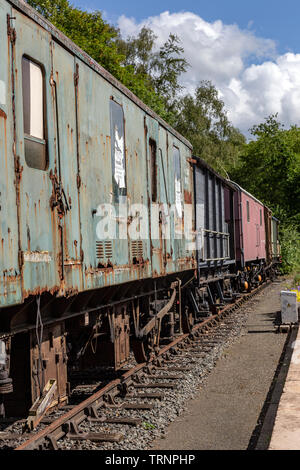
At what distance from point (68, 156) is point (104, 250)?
1.23m

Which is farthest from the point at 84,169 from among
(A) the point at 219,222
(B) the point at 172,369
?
(A) the point at 219,222

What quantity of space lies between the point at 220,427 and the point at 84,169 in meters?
3.08

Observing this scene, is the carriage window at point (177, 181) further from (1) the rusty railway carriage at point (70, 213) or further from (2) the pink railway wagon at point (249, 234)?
(2) the pink railway wagon at point (249, 234)

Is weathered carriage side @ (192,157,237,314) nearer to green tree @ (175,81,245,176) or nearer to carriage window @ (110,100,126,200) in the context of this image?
carriage window @ (110,100,126,200)

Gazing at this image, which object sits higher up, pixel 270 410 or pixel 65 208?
pixel 65 208

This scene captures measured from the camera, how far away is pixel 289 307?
11.6 metres

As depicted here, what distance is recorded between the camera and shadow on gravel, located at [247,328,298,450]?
5.22 meters

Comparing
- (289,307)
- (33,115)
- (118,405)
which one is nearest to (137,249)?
(118,405)

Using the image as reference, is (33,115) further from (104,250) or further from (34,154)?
(104,250)

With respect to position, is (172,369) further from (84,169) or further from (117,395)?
(84,169)

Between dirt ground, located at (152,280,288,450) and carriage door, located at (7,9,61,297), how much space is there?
2.19 meters

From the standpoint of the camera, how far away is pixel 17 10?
14.0 feet

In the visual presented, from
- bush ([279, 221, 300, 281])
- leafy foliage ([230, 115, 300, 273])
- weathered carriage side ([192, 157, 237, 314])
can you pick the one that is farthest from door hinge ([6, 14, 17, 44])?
leafy foliage ([230, 115, 300, 273])

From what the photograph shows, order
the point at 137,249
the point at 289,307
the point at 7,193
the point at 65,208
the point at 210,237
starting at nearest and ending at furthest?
the point at 7,193
the point at 65,208
the point at 137,249
the point at 289,307
the point at 210,237
